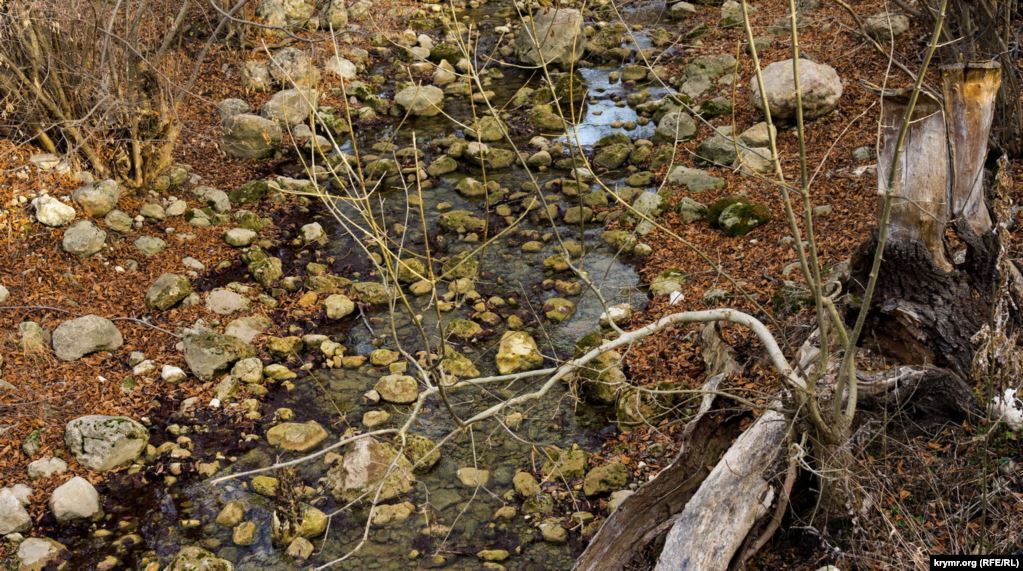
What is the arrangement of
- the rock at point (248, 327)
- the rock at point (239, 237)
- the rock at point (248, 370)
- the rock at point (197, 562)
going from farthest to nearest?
the rock at point (239, 237)
the rock at point (248, 327)
the rock at point (248, 370)
the rock at point (197, 562)

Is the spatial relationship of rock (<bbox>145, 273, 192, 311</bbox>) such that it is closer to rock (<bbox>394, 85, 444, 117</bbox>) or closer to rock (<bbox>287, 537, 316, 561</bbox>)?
rock (<bbox>287, 537, 316, 561</bbox>)

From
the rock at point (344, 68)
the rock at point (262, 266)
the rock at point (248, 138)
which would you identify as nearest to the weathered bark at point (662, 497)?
the rock at point (262, 266)

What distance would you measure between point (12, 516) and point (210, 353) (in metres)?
1.69

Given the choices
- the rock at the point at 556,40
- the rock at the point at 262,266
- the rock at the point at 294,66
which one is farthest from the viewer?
the rock at the point at 556,40

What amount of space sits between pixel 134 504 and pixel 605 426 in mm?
2956

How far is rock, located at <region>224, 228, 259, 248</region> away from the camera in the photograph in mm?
7445

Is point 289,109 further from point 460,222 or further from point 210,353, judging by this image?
point 210,353

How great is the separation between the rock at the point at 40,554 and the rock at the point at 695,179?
5.61 metres

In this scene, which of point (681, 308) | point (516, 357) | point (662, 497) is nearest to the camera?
point (662, 497)

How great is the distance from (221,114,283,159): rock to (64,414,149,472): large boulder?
13.7ft

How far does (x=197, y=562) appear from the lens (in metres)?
4.49

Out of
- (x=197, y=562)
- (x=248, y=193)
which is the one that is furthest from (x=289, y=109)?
(x=197, y=562)

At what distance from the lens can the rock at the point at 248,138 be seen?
888 cm

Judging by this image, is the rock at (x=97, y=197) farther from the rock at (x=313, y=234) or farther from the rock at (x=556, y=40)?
the rock at (x=556, y=40)
